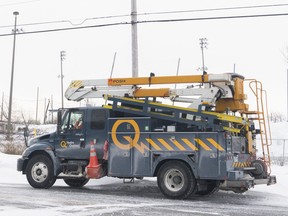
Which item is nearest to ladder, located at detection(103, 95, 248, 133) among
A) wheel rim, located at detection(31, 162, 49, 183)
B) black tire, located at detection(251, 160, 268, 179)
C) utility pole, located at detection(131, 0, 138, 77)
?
black tire, located at detection(251, 160, 268, 179)

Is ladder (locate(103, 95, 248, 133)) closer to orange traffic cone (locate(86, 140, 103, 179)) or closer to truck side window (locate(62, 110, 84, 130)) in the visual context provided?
truck side window (locate(62, 110, 84, 130))

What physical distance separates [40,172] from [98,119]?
2.41 m

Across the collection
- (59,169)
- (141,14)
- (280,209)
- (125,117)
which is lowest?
(280,209)

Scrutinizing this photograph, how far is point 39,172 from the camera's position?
539 inches

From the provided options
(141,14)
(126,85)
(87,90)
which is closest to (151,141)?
(126,85)

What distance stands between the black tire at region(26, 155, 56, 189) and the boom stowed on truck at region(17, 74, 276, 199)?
0.03 metres

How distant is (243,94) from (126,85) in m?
3.29

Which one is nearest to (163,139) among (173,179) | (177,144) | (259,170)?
(177,144)

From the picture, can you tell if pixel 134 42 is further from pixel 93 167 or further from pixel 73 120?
pixel 93 167

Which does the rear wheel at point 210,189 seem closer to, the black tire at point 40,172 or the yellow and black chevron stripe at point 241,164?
the yellow and black chevron stripe at point 241,164

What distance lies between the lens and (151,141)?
40.0 ft

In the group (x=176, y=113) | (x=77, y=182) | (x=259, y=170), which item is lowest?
(x=77, y=182)

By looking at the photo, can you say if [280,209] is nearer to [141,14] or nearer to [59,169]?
[59,169]

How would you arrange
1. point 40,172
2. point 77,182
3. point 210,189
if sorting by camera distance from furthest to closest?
point 77,182 → point 40,172 → point 210,189
